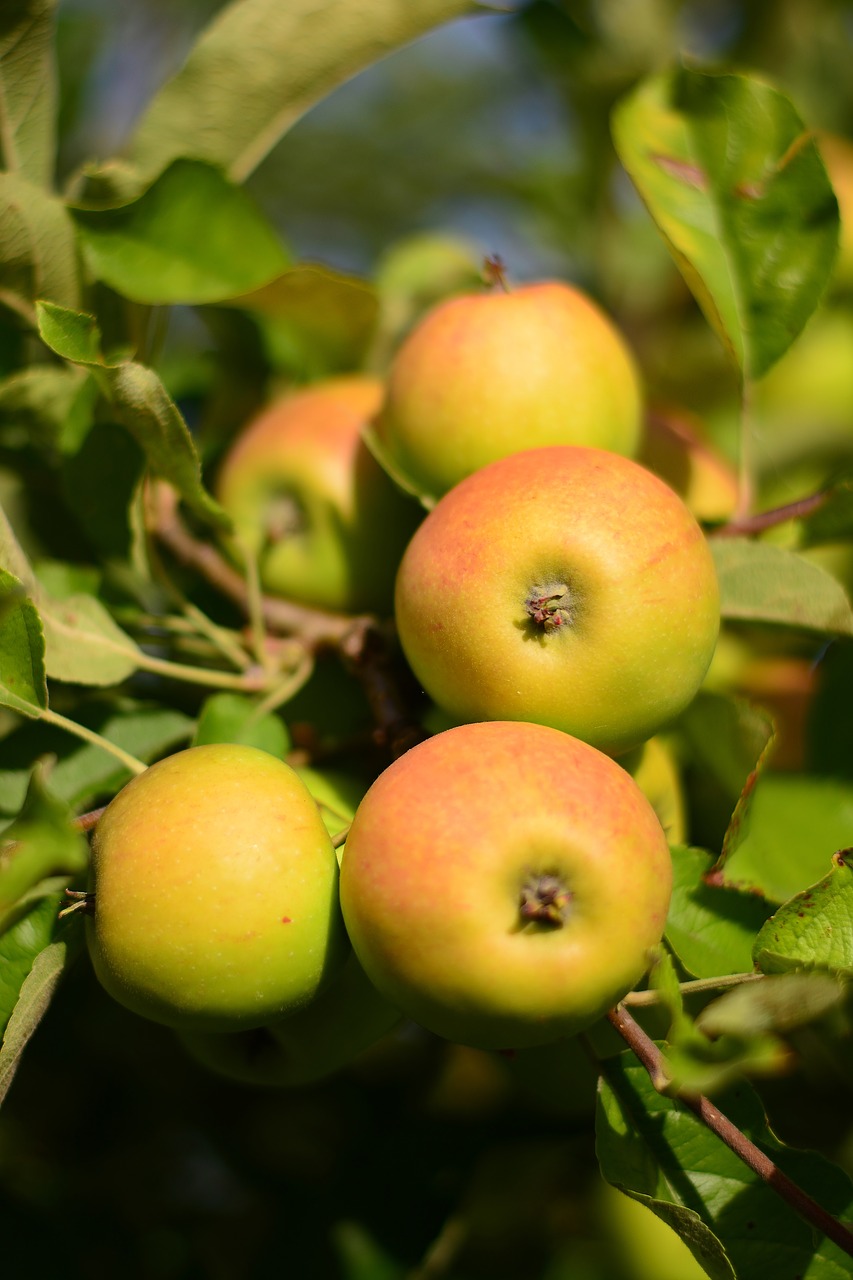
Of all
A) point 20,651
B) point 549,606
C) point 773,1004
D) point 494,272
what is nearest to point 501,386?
point 494,272

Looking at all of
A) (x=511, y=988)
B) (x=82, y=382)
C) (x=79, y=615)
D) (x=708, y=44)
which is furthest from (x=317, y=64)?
(x=708, y=44)

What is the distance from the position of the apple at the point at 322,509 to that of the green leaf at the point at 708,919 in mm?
462

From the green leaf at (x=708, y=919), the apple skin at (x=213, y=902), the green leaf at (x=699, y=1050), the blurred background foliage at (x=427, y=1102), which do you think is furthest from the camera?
the blurred background foliage at (x=427, y=1102)

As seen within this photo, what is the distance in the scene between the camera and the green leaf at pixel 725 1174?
84cm

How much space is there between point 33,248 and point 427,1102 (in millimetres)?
1254

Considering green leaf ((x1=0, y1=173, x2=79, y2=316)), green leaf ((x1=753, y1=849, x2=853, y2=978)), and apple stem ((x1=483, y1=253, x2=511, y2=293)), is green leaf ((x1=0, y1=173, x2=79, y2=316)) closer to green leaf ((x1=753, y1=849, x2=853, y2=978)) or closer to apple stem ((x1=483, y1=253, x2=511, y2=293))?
apple stem ((x1=483, y1=253, x2=511, y2=293))

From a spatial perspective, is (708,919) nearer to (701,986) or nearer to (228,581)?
(701,986)

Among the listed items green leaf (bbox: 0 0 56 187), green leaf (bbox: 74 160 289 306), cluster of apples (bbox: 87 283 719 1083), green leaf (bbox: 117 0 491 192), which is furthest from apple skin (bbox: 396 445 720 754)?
green leaf (bbox: 0 0 56 187)

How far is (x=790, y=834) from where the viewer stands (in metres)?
1.08

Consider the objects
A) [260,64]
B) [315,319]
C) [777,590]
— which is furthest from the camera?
A: [315,319]

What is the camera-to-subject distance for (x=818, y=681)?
1.23 m

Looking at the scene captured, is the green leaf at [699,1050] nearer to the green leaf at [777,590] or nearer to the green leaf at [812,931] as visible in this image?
the green leaf at [812,931]

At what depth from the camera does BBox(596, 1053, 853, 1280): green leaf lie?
844mm

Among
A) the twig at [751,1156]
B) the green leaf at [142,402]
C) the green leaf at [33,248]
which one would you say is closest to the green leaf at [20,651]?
the green leaf at [142,402]
